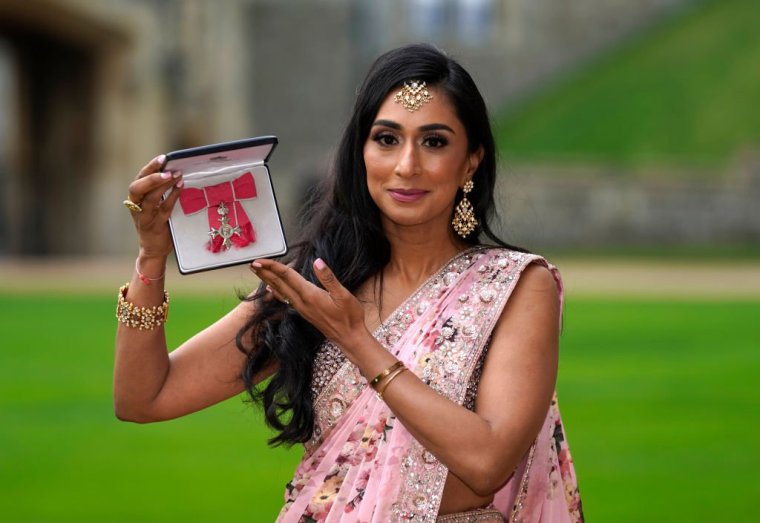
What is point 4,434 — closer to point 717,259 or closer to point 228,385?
point 228,385

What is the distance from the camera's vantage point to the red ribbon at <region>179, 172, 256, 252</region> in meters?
3.07

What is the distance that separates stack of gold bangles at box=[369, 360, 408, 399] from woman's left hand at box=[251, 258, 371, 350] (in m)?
0.09

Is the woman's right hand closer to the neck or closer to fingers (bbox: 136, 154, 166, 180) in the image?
fingers (bbox: 136, 154, 166, 180)

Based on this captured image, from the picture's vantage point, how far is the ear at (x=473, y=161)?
3.30 m

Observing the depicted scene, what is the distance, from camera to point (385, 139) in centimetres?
322

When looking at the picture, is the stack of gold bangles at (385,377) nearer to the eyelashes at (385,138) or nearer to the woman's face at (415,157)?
the woman's face at (415,157)

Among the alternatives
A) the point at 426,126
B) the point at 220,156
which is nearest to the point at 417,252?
the point at 426,126

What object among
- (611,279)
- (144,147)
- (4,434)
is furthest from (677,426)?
(144,147)

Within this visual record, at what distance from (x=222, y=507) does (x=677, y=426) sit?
119 inches

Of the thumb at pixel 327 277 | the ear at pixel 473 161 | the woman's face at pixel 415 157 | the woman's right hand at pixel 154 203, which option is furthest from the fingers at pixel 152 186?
the ear at pixel 473 161

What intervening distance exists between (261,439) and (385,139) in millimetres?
5067

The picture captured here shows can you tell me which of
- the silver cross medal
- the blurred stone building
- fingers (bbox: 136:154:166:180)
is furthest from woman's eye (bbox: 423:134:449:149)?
the blurred stone building

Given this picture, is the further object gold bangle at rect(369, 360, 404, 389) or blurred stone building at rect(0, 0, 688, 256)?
blurred stone building at rect(0, 0, 688, 256)

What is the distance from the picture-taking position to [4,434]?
26.4ft
